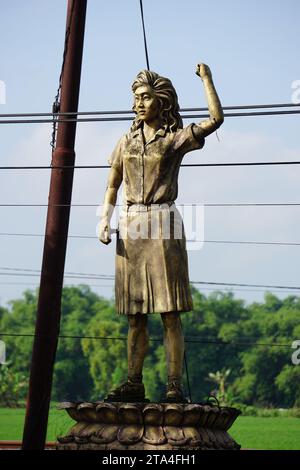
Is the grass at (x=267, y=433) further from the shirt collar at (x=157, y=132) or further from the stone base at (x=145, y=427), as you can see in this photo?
the stone base at (x=145, y=427)

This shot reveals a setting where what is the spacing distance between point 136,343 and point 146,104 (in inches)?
91.3

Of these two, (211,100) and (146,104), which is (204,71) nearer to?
(211,100)

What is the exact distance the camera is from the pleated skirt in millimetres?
11102

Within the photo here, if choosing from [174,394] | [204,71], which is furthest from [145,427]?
[204,71]

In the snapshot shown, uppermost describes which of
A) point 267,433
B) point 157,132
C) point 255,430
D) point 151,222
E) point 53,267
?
point 255,430

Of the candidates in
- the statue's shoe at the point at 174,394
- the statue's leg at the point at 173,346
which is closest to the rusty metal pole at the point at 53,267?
the statue's leg at the point at 173,346

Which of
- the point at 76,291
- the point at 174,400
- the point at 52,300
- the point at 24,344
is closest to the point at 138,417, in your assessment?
the point at 174,400

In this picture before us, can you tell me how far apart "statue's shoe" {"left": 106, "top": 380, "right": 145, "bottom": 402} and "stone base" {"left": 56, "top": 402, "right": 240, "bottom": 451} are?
0.41 m

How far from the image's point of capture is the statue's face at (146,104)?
37.5ft

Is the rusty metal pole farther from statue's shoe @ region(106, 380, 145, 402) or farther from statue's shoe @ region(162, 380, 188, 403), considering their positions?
statue's shoe @ region(162, 380, 188, 403)

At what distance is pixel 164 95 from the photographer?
11469 mm

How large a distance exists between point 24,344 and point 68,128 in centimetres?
6974

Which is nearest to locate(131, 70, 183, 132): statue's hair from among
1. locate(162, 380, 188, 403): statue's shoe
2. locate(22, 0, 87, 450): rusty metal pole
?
locate(162, 380, 188, 403): statue's shoe

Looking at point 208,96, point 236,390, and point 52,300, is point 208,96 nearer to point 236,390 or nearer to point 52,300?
point 52,300
